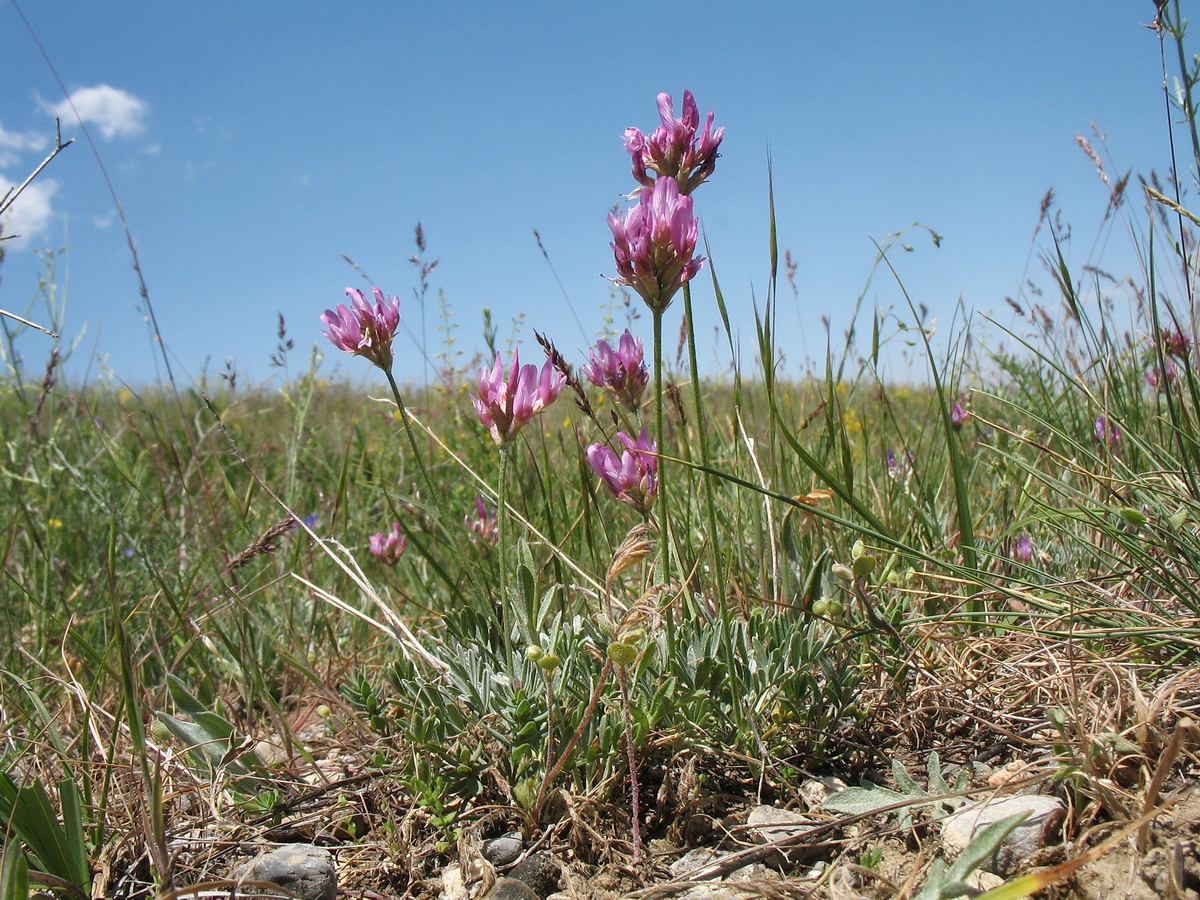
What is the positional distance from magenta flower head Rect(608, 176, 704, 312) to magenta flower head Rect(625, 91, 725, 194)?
0.12 m

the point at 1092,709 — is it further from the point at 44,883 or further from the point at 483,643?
the point at 44,883

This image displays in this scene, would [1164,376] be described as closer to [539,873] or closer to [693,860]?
[693,860]

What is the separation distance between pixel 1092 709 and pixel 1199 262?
3.58 feet

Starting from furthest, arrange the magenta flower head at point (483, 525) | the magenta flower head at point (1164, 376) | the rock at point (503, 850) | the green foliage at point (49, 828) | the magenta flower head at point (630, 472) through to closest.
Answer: the magenta flower head at point (483, 525) < the magenta flower head at point (630, 472) < the magenta flower head at point (1164, 376) < the rock at point (503, 850) < the green foliage at point (49, 828)

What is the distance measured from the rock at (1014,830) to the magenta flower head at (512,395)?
1002 mm

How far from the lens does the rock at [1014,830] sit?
3.74 feet

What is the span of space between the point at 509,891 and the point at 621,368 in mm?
995

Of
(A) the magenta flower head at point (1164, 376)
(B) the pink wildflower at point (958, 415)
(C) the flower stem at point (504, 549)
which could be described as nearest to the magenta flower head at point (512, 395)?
(C) the flower stem at point (504, 549)

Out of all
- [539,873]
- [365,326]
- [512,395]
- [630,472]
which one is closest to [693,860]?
[539,873]

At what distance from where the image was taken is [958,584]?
5.98 ft

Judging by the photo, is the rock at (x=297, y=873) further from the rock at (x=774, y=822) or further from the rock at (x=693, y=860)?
the rock at (x=774, y=822)

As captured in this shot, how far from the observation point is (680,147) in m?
1.56

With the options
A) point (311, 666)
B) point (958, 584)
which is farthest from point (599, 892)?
point (311, 666)

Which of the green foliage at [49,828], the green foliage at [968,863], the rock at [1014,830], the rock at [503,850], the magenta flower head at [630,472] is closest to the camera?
the green foliage at [968,863]
